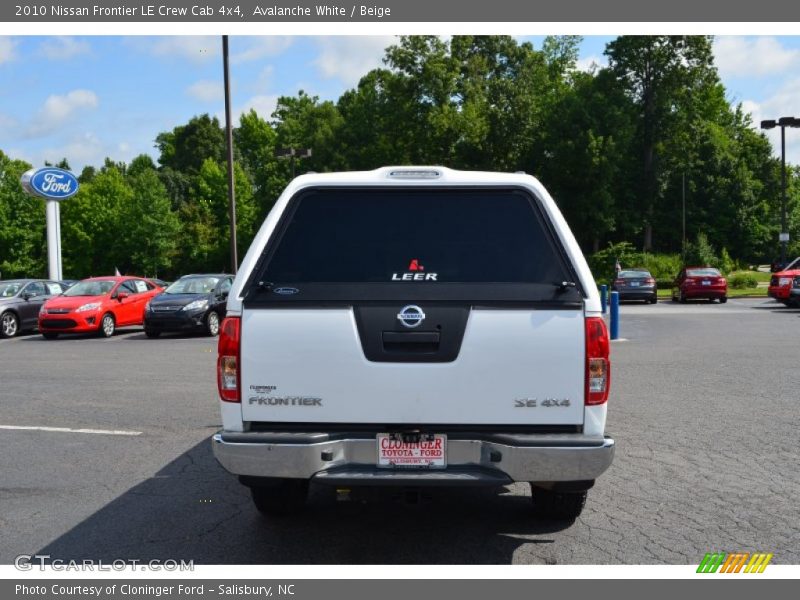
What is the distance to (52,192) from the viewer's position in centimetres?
3225

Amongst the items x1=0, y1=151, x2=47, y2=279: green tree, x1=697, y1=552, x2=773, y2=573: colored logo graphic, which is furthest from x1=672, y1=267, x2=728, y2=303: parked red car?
x1=0, y1=151, x2=47, y2=279: green tree

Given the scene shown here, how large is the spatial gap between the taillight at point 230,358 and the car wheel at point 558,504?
2.03 meters

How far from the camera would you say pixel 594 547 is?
4.71 meters

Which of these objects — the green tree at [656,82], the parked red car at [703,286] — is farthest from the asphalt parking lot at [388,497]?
the green tree at [656,82]

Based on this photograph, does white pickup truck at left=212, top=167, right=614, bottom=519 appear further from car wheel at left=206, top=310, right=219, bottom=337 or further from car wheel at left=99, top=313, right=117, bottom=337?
car wheel at left=99, top=313, right=117, bottom=337

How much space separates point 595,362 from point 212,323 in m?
16.3

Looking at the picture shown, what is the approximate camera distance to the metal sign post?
101 feet

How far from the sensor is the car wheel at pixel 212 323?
19.3 meters

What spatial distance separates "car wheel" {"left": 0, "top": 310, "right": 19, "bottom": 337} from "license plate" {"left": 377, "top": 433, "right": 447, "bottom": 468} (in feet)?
65.3

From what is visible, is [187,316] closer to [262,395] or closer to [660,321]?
[660,321]

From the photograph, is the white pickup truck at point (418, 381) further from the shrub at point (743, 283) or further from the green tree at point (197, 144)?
the green tree at point (197, 144)

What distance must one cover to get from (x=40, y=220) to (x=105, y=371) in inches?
2576

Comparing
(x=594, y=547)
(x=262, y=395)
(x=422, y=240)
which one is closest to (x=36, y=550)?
(x=262, y=395)

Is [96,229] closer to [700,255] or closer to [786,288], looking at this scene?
[700,255]
